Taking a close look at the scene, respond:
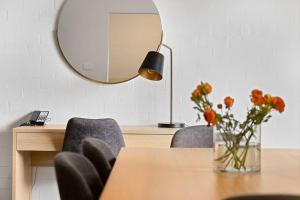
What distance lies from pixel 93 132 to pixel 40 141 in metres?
0.50

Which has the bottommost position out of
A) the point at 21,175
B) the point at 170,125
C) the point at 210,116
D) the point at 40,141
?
the point at 21,175

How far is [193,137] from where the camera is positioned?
3.49 meters

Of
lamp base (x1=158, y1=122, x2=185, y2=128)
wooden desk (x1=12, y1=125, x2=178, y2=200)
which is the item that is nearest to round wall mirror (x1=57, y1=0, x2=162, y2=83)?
lamp base (x1=158, y1=122, x2=185, y2=128)

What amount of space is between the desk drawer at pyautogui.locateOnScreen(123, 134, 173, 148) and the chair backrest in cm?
26

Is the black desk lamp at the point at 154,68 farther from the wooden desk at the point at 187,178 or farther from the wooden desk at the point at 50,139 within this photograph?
the wooden desk at the point at 187,178

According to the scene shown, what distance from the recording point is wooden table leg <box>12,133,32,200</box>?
163 inches

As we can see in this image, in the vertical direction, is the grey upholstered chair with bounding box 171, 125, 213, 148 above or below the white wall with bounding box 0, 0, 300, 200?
below

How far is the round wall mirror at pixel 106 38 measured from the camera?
4.54 m

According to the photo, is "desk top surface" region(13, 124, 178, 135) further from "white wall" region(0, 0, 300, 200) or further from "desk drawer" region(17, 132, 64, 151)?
"white wall" region(0, 0, 300, 200)

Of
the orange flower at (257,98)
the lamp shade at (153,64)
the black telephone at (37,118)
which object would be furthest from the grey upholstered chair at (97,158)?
the black telephone at (37,118)

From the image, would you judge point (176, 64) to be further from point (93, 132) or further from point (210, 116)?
point (210, 116)

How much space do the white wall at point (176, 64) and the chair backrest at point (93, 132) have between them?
2.31 ft

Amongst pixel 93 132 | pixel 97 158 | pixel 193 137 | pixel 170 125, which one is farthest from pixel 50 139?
pixel 97 158

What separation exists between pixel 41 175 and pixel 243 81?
1.78 m
